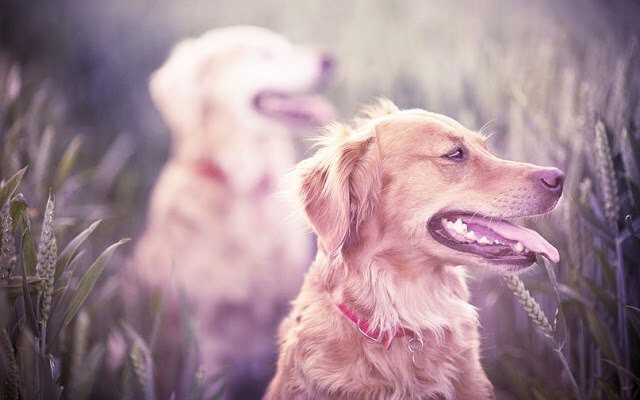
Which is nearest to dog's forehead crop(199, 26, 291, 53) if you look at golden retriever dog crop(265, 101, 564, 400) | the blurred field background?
the blurred field background

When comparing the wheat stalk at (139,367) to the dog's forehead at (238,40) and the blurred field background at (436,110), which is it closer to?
the blurred field background at (436,110)

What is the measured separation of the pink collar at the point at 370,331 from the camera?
178 centimetres

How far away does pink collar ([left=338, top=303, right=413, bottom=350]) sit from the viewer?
1.78 meters

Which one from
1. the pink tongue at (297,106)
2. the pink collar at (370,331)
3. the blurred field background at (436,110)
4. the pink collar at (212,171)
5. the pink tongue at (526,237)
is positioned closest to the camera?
the pink tongue at (526,237)

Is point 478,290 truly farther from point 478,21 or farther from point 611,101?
point 478,21

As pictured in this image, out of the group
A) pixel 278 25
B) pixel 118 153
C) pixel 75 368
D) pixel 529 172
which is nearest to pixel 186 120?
pixel 118 153

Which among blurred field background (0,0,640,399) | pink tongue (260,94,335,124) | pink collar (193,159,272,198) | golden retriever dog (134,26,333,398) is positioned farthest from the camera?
pink tongue (260,94,335,124)

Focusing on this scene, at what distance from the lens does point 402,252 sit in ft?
6.12

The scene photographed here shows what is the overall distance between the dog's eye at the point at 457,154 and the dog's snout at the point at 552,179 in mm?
243

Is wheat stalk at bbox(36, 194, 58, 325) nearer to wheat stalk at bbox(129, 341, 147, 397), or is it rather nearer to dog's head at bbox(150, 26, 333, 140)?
wheat stalk at bbox(129, 341, 147, 397)

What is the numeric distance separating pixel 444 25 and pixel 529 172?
1799 mm

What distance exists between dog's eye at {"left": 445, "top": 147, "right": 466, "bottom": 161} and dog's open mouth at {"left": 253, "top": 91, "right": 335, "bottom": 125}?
137 centimetres

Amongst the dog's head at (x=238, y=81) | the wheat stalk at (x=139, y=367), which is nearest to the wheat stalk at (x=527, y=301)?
the wheat stalk at (x=139, y=367)

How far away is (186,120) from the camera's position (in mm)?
3162
